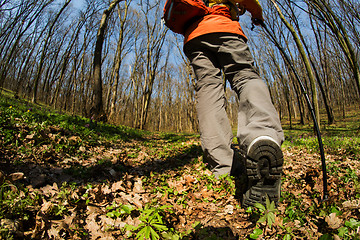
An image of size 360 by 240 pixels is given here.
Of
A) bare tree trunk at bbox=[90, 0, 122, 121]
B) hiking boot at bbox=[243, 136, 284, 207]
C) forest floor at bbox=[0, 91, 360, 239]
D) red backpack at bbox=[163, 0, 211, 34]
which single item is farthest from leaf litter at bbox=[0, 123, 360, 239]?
bare tree trunk at bbox=[90, 0, 122, 121]

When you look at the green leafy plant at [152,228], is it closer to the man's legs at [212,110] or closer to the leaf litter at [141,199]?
the leaf litter at [141,199]

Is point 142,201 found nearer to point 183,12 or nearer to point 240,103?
point 240,103

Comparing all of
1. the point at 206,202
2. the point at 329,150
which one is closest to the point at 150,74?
the point at 329,150

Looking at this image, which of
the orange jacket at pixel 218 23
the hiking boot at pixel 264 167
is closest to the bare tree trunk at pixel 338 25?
the orange jacket at pixel 218 23

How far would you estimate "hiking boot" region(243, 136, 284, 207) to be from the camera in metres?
1.38

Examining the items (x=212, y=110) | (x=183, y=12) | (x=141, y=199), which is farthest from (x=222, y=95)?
(x=141, y=199)

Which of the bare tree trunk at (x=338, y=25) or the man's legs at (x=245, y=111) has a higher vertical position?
the bare tree trunk at (x=338, y=25)

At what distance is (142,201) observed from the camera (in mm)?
1712

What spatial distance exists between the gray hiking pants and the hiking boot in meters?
0.12

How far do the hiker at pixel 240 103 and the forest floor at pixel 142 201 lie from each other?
8.6 inches

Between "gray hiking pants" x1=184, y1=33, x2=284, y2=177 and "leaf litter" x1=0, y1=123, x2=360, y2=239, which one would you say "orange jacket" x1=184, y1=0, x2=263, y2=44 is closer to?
"gray hiking pants" x1=184, y1=33, x2=284, y2=177

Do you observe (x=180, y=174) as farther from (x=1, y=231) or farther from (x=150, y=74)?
(x=150, y=74)

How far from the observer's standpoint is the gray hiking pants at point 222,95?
161 cm

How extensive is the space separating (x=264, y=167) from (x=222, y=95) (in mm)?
1040
